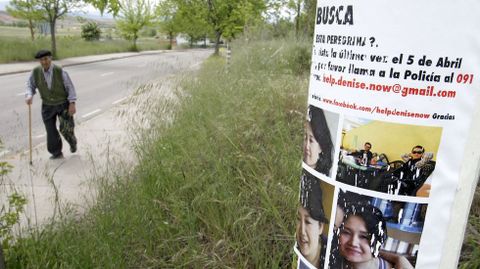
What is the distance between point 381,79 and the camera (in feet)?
4.30

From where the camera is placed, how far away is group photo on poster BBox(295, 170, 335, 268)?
1.57m

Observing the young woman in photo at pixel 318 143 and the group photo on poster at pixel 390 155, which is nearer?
the group photo on poster at pixel 390 155

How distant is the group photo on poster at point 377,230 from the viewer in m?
1.40

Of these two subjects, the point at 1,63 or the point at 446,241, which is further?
the point at 1,63

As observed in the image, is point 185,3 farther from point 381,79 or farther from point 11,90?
point 381,79

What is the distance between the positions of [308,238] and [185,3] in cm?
2325

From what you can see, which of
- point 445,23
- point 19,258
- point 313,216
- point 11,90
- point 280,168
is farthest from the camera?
point 11,90

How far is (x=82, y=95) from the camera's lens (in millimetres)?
13773

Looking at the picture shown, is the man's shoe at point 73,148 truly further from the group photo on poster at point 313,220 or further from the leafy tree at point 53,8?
the leafy tree at point 53,8

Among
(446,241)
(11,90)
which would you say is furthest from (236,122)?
(11,90)

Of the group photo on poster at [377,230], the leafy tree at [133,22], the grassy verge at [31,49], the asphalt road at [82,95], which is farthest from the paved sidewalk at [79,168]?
the leafy tree at [133,22]

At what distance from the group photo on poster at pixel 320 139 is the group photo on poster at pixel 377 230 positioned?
0.14m

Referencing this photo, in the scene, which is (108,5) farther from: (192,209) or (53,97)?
(53,97)

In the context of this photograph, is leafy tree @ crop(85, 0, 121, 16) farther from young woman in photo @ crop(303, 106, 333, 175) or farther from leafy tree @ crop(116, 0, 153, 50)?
leafy tree @ crop(116, 0, 153, 50)
